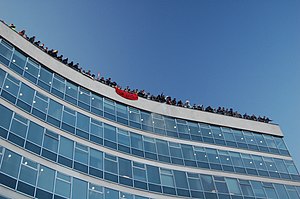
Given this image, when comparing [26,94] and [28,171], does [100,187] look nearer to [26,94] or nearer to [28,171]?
[28,171]

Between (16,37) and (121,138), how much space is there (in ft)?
32.9

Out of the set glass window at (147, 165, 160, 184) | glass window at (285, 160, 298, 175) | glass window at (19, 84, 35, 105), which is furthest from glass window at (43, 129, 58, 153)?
glass window at (285, 160, 298, 175)

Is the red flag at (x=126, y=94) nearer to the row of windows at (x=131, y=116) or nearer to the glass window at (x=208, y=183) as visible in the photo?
the row of windows at (x=131, y=116)

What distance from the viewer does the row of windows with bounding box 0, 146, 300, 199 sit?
799 inches

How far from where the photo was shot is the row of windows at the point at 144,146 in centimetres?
2459

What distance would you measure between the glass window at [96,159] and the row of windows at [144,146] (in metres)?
0.92

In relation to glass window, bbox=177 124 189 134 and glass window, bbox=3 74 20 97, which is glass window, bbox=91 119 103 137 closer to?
glass window, bbox=3 74 20 97

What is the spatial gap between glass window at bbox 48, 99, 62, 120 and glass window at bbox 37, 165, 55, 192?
14.0ft

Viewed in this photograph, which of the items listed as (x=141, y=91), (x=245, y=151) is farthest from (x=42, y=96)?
(x=245, y=151)

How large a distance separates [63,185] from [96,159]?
3.63 m

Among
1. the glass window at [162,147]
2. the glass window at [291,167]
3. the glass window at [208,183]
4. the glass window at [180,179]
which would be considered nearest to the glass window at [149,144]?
the glass window at [162,147]

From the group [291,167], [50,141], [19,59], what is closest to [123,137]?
[50,141]

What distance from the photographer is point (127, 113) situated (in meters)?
30.3

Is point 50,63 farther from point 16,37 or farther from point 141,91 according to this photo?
point 141,91
